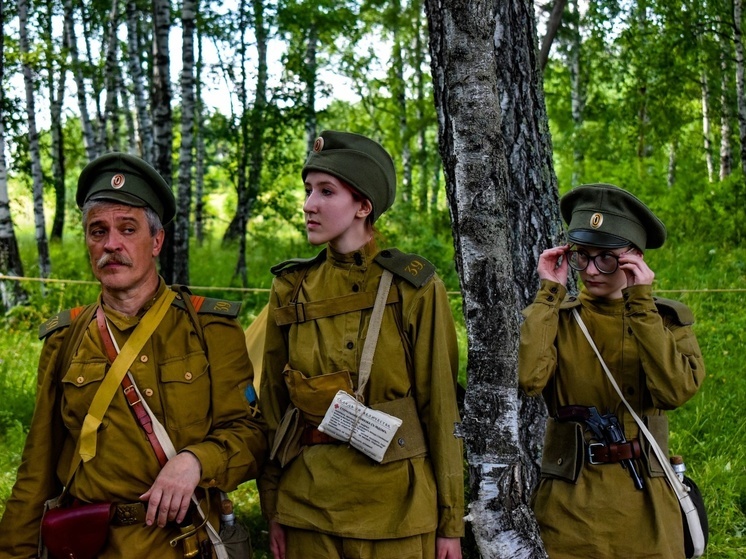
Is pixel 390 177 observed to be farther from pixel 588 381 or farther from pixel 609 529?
pixel 609 529

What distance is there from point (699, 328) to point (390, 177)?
708 centimetres

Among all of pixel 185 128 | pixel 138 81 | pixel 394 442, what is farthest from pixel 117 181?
pixel 138 81

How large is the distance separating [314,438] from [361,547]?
1.30 ft

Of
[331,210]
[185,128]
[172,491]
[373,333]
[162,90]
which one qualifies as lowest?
[172,491]

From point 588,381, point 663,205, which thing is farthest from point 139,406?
point 663,205

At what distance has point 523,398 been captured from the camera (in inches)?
172

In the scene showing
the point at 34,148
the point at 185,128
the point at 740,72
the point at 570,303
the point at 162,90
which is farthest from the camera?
the point at 34,148

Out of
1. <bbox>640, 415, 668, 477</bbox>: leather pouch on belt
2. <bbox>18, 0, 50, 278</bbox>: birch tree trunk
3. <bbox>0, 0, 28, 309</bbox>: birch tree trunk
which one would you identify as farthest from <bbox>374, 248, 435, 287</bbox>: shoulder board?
<bbox>18, 0, 50, 278</bbox>: birch tree trunk

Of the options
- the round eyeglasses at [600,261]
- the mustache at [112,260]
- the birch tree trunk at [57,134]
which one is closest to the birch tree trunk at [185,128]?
the birch tree trunk at [57,134]

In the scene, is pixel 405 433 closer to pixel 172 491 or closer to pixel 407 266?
pixel 407 266

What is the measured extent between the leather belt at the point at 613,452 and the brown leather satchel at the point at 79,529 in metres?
1.71

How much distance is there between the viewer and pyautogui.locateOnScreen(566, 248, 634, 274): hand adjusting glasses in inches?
116

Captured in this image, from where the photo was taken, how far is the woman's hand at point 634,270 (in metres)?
2.78

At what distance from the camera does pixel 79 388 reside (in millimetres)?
2602
